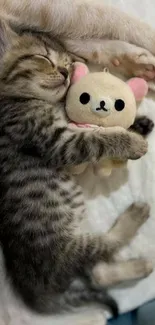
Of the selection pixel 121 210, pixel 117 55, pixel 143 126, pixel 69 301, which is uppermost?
pixel 117 55

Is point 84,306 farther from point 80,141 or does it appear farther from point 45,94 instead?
point 45,94

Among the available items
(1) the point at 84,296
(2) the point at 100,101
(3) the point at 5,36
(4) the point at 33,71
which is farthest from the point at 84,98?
(1) the point at 84,296

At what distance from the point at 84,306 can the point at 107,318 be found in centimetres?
8

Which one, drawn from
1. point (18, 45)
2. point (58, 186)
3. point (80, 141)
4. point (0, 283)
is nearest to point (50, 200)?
point (58, 186)

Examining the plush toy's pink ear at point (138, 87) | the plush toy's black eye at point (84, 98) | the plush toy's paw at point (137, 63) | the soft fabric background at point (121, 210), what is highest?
the plush toy's paw at point (137, 63)

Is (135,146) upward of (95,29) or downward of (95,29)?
downward

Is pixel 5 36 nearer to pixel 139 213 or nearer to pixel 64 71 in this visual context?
pixel 64 71

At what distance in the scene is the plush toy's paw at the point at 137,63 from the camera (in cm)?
157

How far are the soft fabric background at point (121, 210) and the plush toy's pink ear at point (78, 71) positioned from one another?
22 cm

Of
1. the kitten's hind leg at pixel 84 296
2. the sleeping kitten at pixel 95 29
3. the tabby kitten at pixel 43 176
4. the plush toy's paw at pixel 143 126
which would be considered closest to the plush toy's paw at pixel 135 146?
the tabby kitten at pixel 43 176

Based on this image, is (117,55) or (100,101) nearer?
(100,101)

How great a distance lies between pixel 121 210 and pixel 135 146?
233 millimetres

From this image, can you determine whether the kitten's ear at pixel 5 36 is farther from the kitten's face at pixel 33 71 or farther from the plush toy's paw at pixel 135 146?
the plush toy's paw at pixel 135 146

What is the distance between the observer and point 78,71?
1567mm
